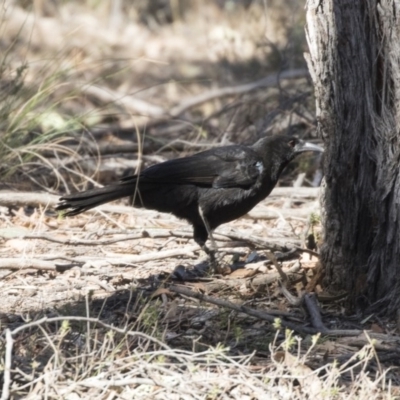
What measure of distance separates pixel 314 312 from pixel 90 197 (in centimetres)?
172

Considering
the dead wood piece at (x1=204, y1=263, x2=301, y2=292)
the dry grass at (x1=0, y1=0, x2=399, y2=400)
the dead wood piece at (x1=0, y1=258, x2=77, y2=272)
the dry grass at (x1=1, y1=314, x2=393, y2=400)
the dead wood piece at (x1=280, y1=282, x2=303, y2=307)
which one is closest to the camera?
the dry grass at (x1=1, y1=314, x2=393, y2=400)

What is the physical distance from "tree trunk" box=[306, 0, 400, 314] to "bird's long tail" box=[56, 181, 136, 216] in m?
1.49

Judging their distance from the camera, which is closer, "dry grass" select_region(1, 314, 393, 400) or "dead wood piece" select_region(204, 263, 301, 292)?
"dry grass" select_region(1, 314, 393, 400)

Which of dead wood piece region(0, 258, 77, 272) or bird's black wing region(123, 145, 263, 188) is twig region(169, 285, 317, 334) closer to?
dead wood piece region(0, 258, 77, 272)

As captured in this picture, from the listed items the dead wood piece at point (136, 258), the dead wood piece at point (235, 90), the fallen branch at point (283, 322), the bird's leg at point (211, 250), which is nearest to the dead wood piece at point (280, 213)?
the bird's leg at point (211, 250)

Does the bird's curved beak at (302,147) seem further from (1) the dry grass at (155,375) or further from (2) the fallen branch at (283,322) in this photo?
(1) the dry grass at (155,375)

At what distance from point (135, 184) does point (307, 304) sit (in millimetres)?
1637

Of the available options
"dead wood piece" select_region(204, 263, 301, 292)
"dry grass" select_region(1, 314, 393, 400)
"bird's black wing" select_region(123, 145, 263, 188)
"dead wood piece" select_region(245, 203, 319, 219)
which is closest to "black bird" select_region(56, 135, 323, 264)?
"bird's black wing" select_region(123, 145, 263, 188)

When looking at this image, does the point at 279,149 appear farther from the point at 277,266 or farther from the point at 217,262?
the point at 277,266

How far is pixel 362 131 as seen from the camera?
4.78 m

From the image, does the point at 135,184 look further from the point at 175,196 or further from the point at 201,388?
the point at 201,388

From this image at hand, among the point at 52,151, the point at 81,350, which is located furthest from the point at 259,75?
the point at 81,350

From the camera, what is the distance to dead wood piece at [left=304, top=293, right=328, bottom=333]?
4.65 metres

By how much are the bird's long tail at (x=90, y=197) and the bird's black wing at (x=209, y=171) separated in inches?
4.2
